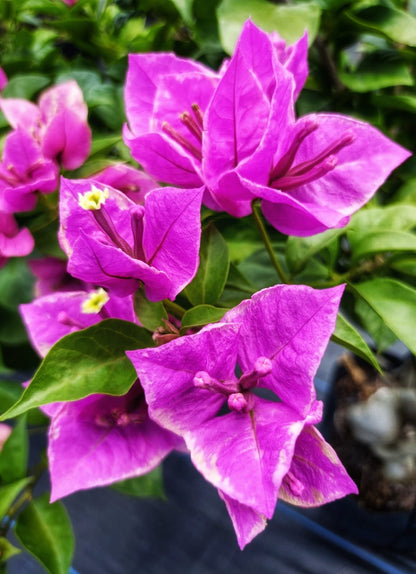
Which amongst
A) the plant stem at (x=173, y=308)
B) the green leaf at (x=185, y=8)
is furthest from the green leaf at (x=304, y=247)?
the green leaf at (x=185, y=8)

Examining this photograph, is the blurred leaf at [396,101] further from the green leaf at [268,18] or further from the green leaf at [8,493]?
the green leaf at [8,493]

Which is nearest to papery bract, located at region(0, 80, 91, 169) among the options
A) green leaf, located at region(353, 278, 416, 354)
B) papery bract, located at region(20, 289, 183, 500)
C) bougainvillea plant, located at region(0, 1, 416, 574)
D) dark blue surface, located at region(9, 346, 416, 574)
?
bougainvillea plant, located at region(0, 1, 416, 574)

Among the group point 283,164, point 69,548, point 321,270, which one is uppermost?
point 283,164

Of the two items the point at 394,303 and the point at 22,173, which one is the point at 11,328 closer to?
the point at 22,173

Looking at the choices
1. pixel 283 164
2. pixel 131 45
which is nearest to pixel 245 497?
pixel 283 164

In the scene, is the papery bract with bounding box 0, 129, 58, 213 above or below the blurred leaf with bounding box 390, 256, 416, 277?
above

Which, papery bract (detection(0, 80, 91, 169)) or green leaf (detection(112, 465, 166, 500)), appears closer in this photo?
papery bract (detection(0, 80, 91, 169))

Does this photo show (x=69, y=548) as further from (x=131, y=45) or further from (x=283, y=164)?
(x=131, y=45)

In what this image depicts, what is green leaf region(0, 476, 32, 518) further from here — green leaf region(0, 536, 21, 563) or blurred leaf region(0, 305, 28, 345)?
blurred leaf region(0, 305, 28, 345)
